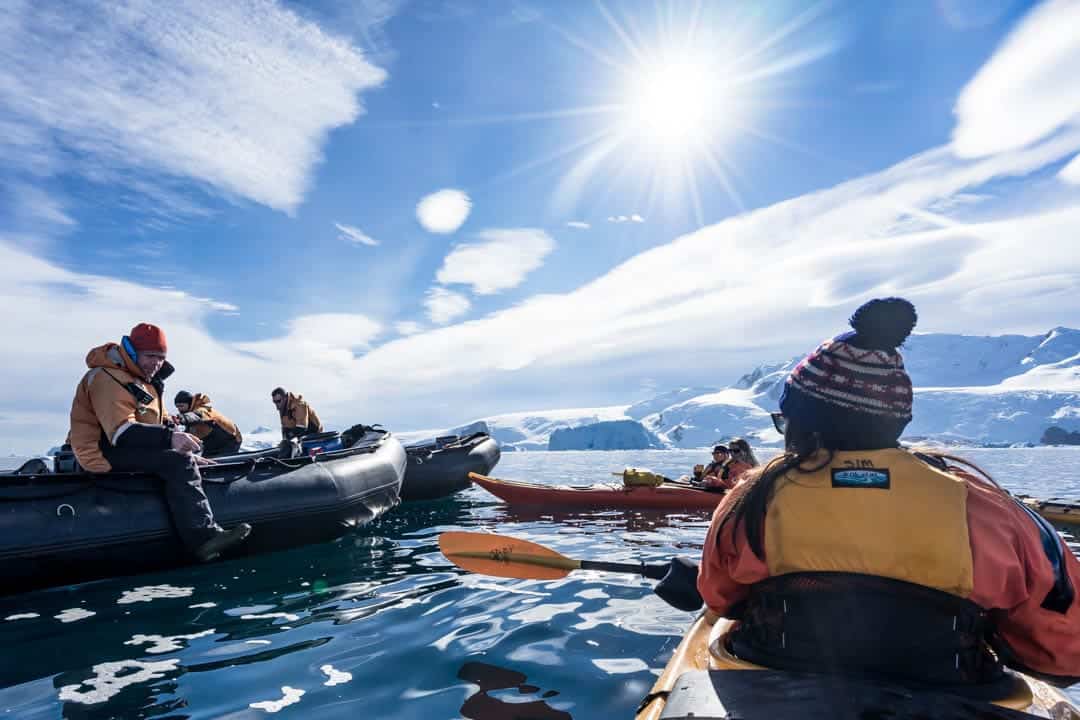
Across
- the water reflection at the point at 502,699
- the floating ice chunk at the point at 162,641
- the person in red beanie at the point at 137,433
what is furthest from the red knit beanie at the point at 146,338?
the water reflection at the point at 502,699

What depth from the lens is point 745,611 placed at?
257cm

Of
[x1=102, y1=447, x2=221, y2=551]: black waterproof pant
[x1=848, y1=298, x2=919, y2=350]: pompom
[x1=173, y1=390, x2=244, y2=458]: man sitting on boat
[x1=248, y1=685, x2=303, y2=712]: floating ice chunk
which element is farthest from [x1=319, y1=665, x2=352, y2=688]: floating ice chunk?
[x1=173, y1=390, x2=244, y2=458]: man sitting on boat

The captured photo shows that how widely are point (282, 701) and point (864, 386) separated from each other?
3.53 meters

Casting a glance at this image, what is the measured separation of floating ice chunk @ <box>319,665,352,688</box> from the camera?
150 inches

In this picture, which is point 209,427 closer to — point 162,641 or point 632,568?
point 162,641

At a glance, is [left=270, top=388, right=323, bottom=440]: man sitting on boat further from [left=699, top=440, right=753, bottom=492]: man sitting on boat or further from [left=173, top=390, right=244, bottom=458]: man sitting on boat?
[left=699, top=440, right=753, bottom=492]: man sitting on boat

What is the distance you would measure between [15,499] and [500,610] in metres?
4.86

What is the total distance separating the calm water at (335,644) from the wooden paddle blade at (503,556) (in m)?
0.36

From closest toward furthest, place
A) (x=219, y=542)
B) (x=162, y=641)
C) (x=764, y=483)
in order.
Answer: (x=764, y=483) → (x=162, y=641) → (x=219, y=542)

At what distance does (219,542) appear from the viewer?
683 centimetres

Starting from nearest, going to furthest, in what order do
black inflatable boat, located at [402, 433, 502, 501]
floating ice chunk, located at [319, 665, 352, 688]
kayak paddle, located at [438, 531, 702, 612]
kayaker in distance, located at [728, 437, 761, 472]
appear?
floating ice chunk, located at [319, 665, 352, 688] < kayak paddle, located at [438, 531, 702, 612] < kayaker in distance, located at [728, 437, 761, 472] < black inflatable boat, located at [402, 433, 502, 501]

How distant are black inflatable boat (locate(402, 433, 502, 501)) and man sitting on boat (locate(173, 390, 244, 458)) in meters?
4.39

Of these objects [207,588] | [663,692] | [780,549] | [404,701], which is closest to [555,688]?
[404,701]

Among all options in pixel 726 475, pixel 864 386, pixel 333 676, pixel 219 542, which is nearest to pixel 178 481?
pixel 219 542
